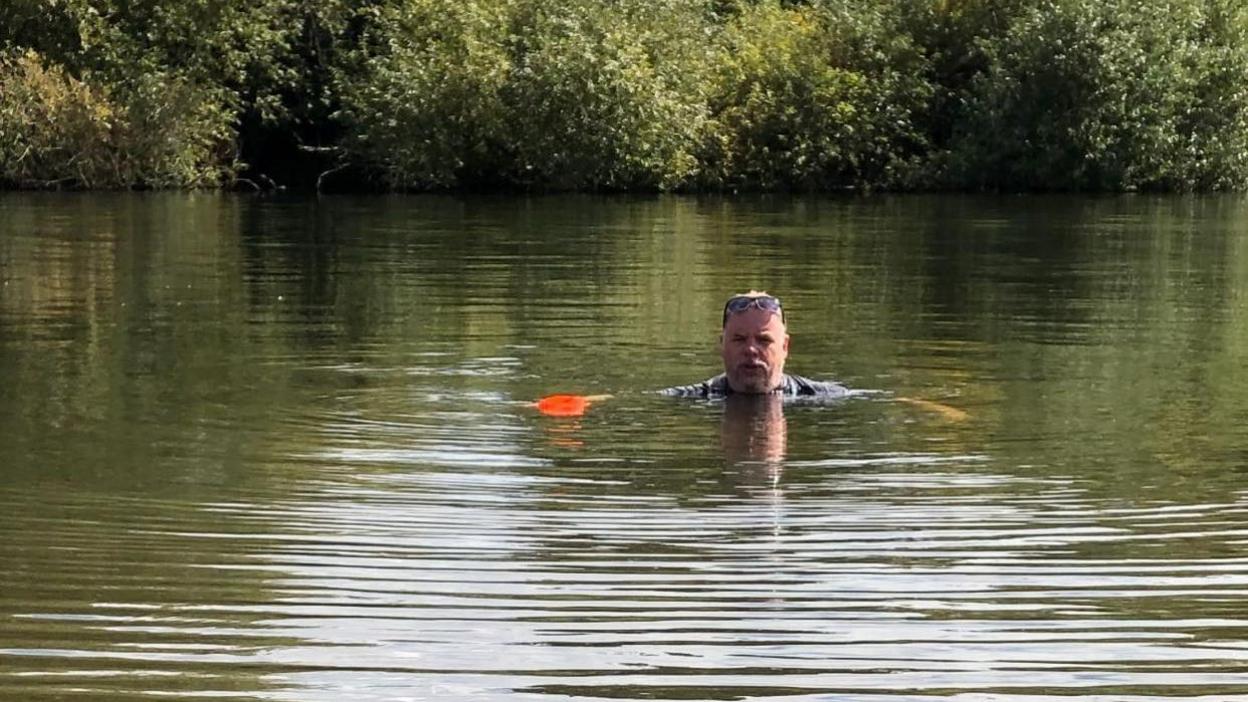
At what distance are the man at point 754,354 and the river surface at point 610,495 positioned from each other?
0.24 m

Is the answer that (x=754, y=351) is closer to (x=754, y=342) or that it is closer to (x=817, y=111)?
(x=754, y=342)

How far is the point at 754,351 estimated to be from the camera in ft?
47.8

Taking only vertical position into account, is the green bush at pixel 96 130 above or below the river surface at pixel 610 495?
above

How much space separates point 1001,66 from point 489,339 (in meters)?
41.0

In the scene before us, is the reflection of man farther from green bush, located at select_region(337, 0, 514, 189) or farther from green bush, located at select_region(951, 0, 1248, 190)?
green bush, located at select_region(951, 0, 1248, 190)

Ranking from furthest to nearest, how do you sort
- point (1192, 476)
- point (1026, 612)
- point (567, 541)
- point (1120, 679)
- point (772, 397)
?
point (772, 397), point (1192, 476), point (567, 541), point (1026, 612), point (1120, 679)

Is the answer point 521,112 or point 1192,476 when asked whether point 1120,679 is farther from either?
point 521,112

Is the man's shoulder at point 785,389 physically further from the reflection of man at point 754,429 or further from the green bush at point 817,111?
the green bush at point 817,111

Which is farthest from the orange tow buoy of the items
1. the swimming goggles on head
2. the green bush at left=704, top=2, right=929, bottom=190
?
the green bush at left=704, top=2, right=929, bottom=190

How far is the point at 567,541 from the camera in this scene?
926cm

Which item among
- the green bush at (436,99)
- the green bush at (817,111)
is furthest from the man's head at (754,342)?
the green bush at (817,111)

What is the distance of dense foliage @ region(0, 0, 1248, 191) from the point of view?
56688 mm

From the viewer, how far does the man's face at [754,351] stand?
1430 centimetres

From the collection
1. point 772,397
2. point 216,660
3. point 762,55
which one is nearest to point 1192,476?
point 772,397
